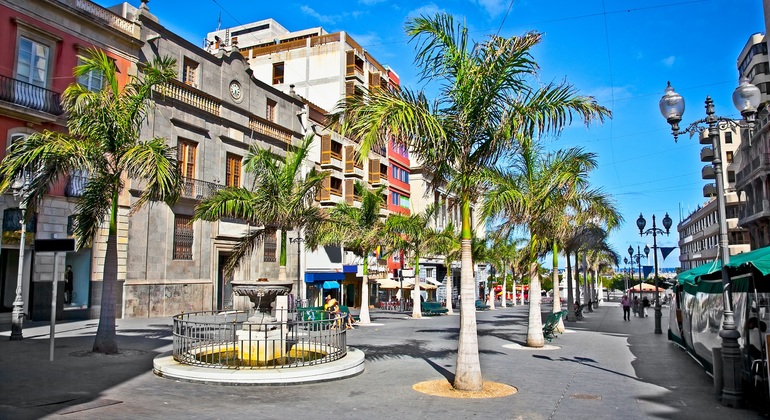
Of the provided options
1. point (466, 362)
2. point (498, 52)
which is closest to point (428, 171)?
point (498, 52)

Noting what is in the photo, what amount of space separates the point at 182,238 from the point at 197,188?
2.79 m

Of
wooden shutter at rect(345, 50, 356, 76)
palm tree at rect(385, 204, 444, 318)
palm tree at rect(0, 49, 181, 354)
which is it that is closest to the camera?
palm tree at rect(0, 49, 181, 354)

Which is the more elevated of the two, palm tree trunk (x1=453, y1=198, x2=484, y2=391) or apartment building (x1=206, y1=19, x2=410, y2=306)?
apartment building (x1=206, y1=19, x2=410, y2=306)

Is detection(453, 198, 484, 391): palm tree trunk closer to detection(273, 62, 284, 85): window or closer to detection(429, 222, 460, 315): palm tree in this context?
detection(429, 222, 460, 315): palm tree

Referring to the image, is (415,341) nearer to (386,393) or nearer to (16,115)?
(386,393)

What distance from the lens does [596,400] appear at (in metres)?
9.68

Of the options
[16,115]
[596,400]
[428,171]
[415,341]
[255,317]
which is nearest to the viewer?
[596,400]

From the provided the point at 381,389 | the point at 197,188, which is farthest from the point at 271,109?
the point at 381,389

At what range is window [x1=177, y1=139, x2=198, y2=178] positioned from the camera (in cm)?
3021

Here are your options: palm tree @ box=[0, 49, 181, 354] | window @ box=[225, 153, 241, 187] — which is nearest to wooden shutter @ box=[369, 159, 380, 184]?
window @ box=[225, 153, 241, 187]

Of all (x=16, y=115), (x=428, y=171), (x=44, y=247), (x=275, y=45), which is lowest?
(x=44, y=247)

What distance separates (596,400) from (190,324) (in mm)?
8428

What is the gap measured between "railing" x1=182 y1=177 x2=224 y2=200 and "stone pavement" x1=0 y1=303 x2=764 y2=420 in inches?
544

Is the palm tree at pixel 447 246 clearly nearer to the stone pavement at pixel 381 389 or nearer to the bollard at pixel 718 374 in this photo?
the stone pavement at pixel 381 389
